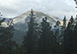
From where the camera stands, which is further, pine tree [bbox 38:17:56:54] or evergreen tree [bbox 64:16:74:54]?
pine tree [bbox 38:17:56:54]

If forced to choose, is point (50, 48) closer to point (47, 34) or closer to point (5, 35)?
point (47, 34)

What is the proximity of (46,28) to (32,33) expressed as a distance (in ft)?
11.1

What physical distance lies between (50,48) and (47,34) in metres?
3.08

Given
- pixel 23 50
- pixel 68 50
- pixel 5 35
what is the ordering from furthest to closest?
1. pixel 23 50
2. pixel 68 50
3. pixel 5 35

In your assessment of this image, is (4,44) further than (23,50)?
No

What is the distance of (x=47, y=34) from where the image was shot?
178 ft

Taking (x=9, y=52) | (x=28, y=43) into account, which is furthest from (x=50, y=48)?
(x=9, y=52)

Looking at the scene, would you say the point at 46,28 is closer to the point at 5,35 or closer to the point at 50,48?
the point at 50,48

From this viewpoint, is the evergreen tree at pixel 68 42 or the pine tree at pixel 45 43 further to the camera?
the pine tree at pixel 45 43

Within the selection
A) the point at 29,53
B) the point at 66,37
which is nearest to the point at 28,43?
the point at 29,53

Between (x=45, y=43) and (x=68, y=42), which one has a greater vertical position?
(x=68, y=42)

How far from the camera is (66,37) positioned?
5475cm

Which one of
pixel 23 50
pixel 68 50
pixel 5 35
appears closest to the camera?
pixel 5 35

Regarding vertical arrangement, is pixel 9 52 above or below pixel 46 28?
below
